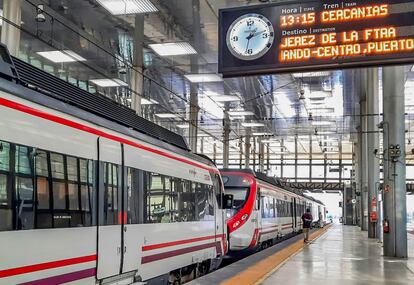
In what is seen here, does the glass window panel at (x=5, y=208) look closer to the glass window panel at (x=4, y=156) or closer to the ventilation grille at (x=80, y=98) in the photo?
the glass window panel at (x=4, y=156)

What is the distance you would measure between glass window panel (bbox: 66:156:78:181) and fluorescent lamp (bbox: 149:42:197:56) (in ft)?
37.5

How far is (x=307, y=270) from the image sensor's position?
37.4ft

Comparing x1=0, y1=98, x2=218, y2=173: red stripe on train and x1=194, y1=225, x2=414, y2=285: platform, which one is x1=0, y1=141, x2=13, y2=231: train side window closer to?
x1=0, y1=98, x2=218, y2=173: red stripe on train

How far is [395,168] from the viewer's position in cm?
1525

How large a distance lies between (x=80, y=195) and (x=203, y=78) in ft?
52.7

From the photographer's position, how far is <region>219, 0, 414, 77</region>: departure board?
796cm

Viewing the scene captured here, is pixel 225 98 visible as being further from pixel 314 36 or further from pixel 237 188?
pixel 314 36

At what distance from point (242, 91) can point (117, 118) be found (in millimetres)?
17275

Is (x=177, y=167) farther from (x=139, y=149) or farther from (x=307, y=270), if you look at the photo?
(x=307, y=270)

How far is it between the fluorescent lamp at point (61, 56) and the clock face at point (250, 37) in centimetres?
1045

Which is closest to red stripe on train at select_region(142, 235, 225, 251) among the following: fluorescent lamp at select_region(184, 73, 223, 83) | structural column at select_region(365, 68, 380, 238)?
fluorescent lamp at select_region(184, 73, 223, 83)

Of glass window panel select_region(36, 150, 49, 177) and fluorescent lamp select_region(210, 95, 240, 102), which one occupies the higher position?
fluorescent lamp select_region(210, 95, 240, 102)

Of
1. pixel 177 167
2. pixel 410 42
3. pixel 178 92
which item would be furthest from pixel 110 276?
pixel 178 92

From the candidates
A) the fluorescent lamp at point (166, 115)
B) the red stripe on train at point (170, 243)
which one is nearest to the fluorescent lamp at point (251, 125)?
the fluorescent lamp at point (166, 115)
